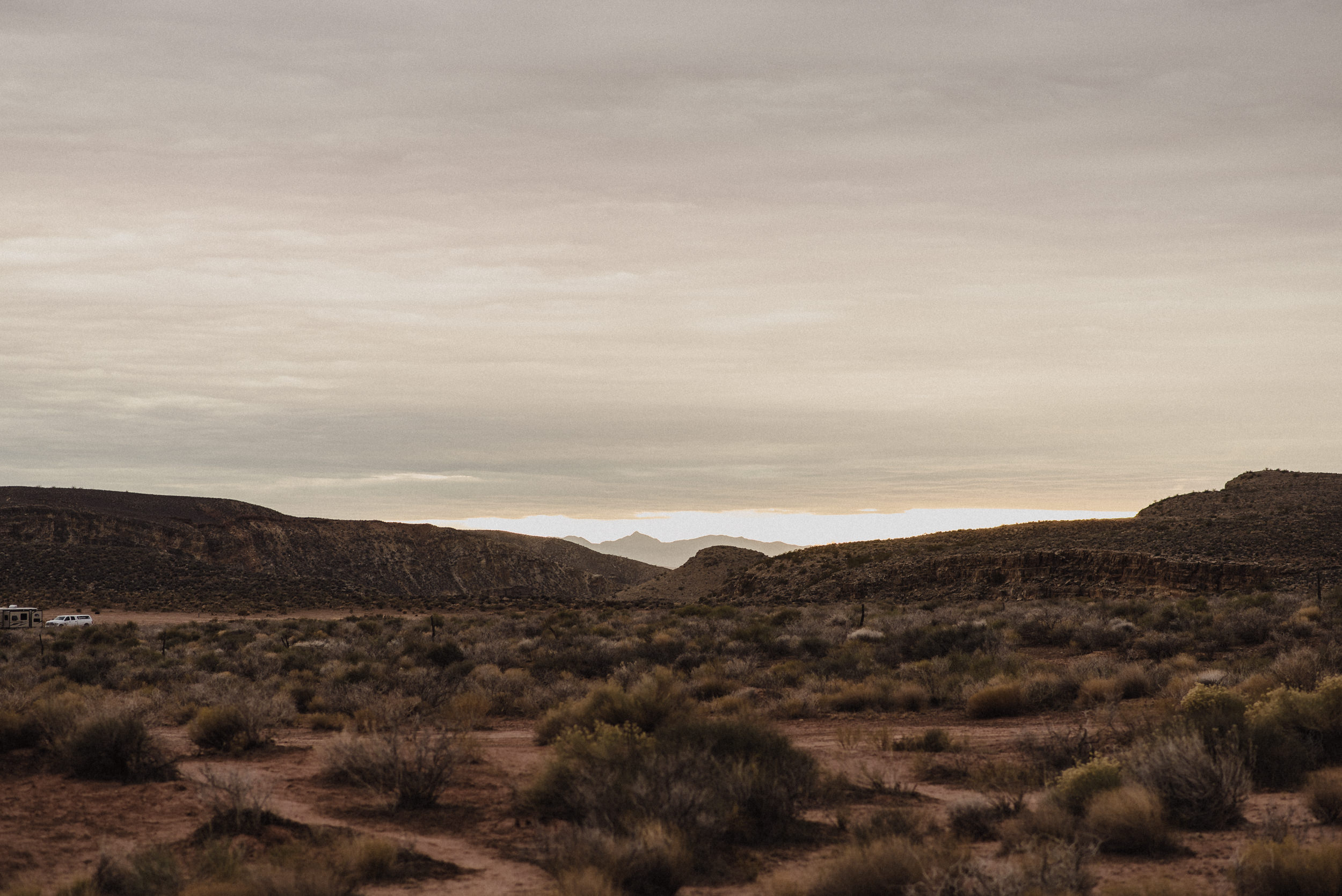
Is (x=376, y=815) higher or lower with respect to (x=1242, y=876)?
lower

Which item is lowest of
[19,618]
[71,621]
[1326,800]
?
[19,618]

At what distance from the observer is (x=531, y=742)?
14469 millimetres

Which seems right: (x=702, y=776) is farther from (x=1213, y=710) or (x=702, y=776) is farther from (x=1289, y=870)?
(x=1213, y=710)

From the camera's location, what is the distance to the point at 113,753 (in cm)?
1177

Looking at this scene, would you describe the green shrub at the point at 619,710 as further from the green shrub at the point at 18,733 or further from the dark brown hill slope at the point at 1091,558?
the dark brown hill slope at the point at 1091,558

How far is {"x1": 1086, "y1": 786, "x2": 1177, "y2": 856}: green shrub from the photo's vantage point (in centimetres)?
796

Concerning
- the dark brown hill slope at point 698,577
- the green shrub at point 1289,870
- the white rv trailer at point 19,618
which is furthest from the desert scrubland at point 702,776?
the dark brown hill slope at point 698,577

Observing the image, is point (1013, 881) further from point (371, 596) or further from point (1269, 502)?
point (371, 596)

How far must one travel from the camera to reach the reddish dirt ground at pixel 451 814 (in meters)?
7.86

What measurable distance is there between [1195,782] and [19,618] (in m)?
56.3

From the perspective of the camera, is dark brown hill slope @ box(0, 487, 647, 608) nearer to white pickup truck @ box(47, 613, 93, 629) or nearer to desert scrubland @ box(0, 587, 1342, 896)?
white pickup truck @ box(47, 613, 93, 629)

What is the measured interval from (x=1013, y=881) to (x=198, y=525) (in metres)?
114

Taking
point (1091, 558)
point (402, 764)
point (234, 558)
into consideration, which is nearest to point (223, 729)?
point (402, 764)

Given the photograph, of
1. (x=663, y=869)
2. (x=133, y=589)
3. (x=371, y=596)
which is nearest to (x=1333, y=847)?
(x=663, y=869)
